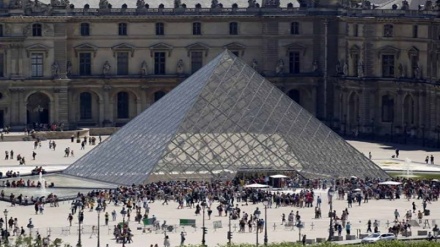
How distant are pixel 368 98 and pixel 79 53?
21755 millimetres

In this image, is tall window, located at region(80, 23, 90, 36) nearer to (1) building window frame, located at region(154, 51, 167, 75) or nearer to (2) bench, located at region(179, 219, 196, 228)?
(1) building window frame, located at region(154, 51, 167, 75)

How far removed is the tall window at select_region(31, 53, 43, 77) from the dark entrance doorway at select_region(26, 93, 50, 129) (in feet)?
5.28

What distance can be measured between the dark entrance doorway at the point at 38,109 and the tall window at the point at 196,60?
1164 cm

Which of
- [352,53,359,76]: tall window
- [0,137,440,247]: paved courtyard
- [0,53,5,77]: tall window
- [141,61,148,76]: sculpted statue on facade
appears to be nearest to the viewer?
[0,137,440,247]: paved courtyard

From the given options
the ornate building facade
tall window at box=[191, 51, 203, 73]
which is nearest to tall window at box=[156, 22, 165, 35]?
the ornate building facade

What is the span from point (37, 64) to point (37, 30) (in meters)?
2.50

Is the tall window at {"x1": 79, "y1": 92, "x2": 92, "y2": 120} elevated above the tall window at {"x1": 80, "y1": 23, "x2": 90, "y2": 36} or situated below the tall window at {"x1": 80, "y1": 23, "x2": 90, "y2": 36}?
below

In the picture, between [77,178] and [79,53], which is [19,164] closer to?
[77,178]

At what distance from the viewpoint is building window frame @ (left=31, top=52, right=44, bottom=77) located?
15488 centimetres

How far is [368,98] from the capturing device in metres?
154

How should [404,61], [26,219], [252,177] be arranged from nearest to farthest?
[26,219]
[252,177]
[404,61]

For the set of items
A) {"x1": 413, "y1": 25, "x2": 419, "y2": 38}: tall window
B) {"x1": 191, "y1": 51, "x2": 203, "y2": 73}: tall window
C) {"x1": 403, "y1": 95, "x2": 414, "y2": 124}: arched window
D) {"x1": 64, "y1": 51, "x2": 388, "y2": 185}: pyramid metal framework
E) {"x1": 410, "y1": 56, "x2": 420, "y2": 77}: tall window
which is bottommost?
{"x1": 64, "y1": 51, "x2": 388, "y2": 185}: pyramid metal framework

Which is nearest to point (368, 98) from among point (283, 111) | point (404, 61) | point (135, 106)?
point (404, 61)

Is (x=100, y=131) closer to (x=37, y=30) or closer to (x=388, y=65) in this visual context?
(x=37, y=30)
